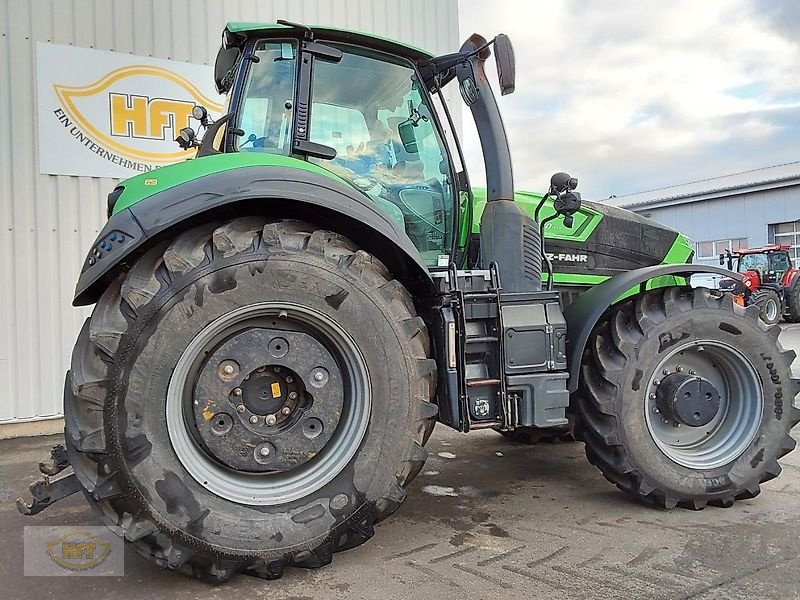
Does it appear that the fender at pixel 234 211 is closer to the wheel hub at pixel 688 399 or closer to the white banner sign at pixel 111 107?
the wheel hub at pixel 688 399

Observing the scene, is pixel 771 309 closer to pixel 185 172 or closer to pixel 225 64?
pixel 225 64

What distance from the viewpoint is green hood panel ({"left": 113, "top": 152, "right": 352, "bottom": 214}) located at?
2.86 m

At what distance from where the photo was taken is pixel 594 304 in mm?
3758

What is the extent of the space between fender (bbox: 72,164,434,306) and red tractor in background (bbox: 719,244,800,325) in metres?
18.1

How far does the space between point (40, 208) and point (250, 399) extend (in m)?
4.41

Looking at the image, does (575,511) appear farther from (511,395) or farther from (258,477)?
(258,477)

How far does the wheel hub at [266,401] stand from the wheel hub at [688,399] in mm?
1975

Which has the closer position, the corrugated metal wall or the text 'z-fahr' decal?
the text 'z-fahr' decal

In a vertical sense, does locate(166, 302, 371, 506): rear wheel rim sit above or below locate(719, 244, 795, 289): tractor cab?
below

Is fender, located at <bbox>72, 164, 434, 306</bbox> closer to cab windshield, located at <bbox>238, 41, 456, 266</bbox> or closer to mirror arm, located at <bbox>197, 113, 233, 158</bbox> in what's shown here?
cab windshield, located at <bbox>238, 41, 456, 266</bbox>

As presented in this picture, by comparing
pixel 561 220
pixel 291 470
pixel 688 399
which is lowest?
pixel 291 470

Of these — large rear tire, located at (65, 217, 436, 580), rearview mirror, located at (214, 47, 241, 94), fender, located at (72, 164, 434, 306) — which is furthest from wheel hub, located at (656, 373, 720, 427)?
rearview mirror, located at (214, 47, 241, 94)

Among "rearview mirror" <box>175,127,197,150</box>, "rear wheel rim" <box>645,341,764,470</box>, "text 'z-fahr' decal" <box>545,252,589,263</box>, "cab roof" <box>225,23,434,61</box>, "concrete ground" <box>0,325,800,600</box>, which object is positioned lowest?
"concrete ground" <box>0,325,800,600</box>

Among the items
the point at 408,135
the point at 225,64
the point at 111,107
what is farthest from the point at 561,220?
the point at 111,107
